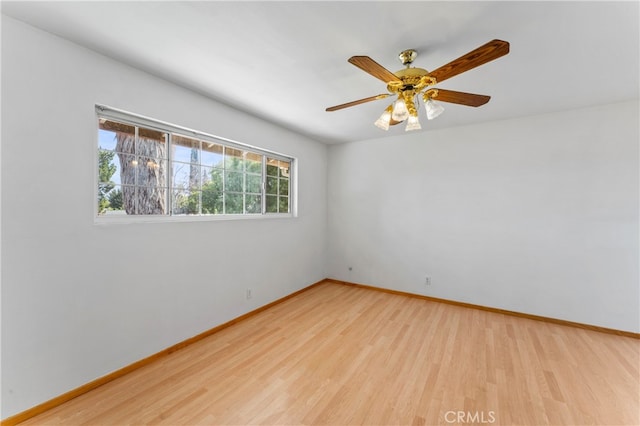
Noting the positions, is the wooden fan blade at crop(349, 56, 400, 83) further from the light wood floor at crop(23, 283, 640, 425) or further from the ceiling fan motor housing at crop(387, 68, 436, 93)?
the light wood floor at crop(23, 283, 640, 425)

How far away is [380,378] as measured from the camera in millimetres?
1967

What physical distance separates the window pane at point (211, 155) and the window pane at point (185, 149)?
0.22 ft

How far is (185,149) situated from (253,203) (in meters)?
1.02

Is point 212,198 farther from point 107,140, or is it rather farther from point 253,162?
point 107,140

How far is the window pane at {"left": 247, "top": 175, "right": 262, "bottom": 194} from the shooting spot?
3205 millimetres

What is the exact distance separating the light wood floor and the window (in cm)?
134

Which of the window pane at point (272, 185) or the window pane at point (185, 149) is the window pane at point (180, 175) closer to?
the window pane at point (185, 149)

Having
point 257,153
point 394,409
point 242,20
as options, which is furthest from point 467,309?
point 242,20

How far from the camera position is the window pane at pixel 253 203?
10.5 feet

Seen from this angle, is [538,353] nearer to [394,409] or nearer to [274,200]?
[394,409]

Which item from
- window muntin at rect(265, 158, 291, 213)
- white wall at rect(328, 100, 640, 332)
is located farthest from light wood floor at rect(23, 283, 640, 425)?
window muntin at rect(265, 158, 291, 213)

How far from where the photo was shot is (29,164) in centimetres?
157

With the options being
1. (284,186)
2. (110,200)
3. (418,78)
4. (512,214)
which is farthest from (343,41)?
(512,214)

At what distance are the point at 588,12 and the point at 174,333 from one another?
3.76 m
